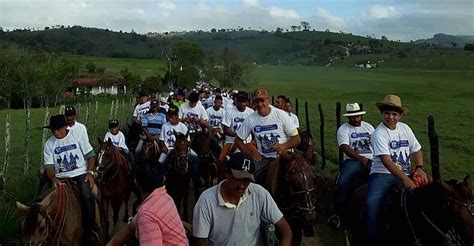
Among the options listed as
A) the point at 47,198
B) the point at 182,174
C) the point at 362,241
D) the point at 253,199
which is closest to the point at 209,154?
the point at 182,174

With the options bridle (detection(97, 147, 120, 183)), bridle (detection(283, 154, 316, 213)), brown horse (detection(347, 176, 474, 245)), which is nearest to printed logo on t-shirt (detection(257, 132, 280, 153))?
bridle (detection(283, 154, 316, 213))

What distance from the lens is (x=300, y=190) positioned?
258 inches

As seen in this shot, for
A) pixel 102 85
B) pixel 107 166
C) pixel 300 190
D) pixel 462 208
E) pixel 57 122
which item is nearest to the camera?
pixel 462 208

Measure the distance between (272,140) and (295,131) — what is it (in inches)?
13.9

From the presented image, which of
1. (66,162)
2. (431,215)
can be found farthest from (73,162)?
(431,215)

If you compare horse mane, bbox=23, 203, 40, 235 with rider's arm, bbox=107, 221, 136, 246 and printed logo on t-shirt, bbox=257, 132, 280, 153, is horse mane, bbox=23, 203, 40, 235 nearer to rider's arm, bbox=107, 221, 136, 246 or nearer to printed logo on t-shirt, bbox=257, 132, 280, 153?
rider's arm, bbox=107, 221, 136, 246

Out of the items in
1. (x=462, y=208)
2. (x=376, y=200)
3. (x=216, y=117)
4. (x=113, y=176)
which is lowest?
(x=113, y=176)

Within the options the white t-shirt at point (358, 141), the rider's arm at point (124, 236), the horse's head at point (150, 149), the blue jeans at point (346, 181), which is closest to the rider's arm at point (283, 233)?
the rider's arm at point (124, 236)

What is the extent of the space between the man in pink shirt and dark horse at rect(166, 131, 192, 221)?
21.0ft

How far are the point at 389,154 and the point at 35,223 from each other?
4.22 m

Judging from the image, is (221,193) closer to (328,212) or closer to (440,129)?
(328,212)

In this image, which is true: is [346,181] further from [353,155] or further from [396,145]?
[396,145]

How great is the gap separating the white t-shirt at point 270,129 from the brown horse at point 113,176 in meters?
3.71

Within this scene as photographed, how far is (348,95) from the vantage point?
206 feet
